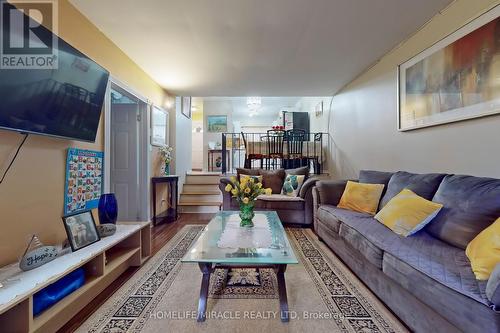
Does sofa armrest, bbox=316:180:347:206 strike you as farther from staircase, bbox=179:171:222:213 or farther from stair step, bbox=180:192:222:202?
stair step, bbox=180:192:222:202

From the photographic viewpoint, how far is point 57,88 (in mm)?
1685

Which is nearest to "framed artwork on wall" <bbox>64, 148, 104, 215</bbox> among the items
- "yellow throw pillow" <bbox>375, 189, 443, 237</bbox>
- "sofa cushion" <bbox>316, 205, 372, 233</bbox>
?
"sofa cushion" <bbox>316, 205, 372, 233</bbox>

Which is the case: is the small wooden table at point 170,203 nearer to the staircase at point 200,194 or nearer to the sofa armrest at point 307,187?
the staircase at point 200,194

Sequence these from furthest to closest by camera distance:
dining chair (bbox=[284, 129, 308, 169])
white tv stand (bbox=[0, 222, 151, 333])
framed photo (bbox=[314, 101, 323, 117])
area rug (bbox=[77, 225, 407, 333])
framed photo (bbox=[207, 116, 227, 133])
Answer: framed photo (bbox=[207, 116, 227, 133]), framed photo (bbox=[314, 101, 323, 117]), dining chair (bbox=[284, 129, 308, 169]), area rug (bbox=[77, 225, 407, 333]), white tv stand (bbox=[0, 222, 151, 333])

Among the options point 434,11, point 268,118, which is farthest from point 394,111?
point 268,118

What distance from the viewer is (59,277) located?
1.34 meters

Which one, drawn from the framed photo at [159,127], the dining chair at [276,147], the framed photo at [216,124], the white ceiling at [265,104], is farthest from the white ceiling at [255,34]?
the framed photo at [216,124]

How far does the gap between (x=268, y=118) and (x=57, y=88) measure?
976 centimetres

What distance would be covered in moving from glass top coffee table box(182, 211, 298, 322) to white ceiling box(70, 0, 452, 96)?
6.64 ft

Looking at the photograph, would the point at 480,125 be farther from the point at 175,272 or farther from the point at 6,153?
the point at 6,153

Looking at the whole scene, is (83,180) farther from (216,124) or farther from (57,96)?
(216,124)

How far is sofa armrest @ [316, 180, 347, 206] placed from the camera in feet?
10.2

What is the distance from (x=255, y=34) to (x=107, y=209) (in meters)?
2.37

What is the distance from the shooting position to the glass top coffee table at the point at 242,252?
1.50 metres
